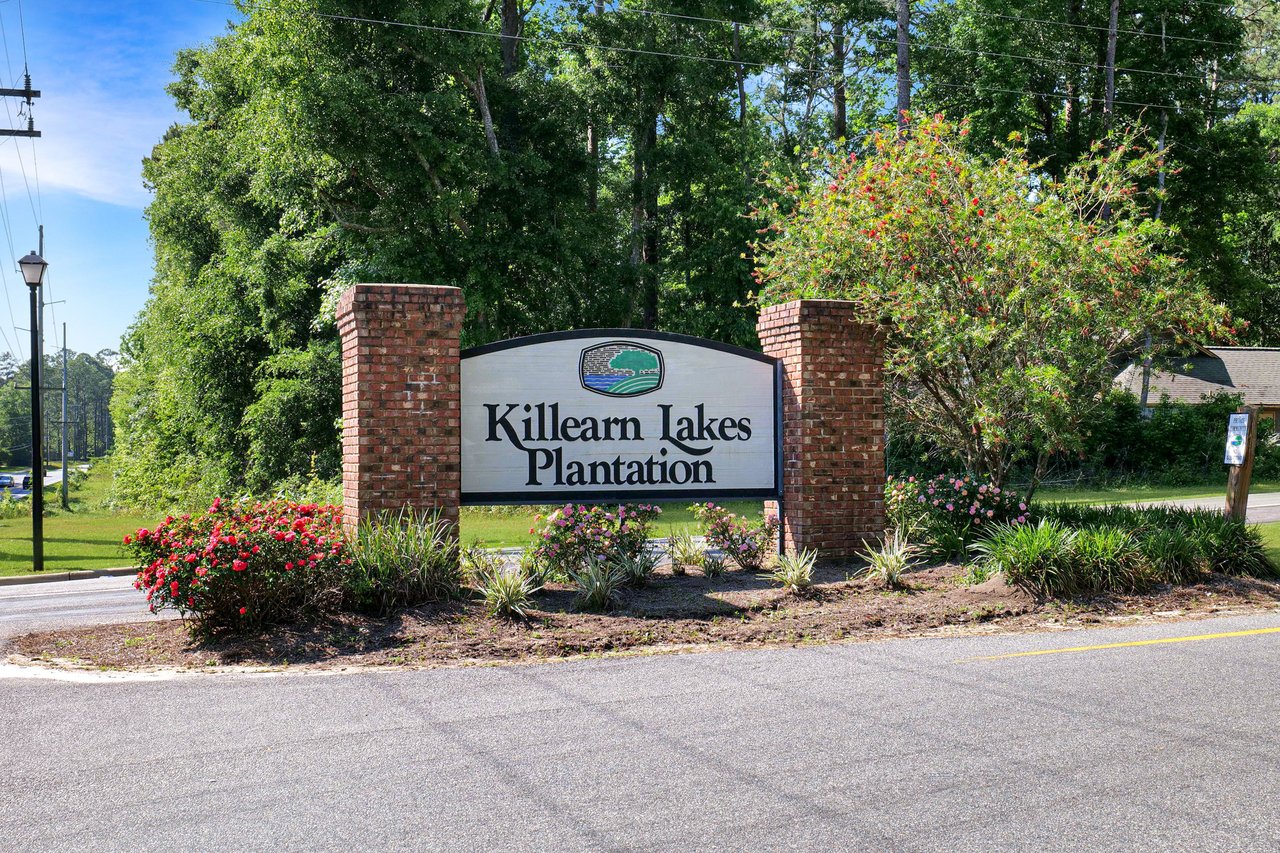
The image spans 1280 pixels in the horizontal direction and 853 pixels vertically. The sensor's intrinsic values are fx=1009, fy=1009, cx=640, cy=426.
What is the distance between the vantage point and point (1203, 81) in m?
33.4

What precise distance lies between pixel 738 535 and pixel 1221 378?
105 ft

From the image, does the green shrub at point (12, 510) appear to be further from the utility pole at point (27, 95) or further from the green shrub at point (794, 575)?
the green shrub at point (794, 575)

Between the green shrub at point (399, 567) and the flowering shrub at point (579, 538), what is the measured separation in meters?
0.97

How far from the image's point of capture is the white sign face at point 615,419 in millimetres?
10203

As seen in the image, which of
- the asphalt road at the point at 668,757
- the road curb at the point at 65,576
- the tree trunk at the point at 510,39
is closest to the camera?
the asphalt road at the point at 668,757

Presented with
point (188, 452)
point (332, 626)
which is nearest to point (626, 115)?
point (188, 452)

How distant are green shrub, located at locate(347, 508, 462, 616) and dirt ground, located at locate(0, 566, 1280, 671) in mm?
202

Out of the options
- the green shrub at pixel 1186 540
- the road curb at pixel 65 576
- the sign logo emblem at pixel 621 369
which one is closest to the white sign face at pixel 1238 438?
the green shrub at pixel 1186 540

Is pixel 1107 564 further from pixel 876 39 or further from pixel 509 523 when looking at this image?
pixel 876 39

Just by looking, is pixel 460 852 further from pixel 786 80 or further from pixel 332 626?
pixel 786 80

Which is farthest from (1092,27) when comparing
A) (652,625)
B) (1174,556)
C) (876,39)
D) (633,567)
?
(652,625)

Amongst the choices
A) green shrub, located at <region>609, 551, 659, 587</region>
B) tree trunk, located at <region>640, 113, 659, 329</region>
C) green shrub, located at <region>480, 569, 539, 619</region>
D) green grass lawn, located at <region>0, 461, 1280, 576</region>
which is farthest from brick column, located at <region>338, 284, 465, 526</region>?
tree trunk, located at <region>640, 113, 659, 329</region>

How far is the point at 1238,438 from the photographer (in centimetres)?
1078

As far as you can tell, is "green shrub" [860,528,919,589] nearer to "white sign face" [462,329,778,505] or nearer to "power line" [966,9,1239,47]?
"white sign face" [462,329,778,505]
